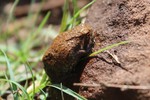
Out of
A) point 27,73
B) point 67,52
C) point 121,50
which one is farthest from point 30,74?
point 121,50

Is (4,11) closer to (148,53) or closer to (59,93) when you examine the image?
(59,93)

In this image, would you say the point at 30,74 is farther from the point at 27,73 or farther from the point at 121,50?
the point at 121,50

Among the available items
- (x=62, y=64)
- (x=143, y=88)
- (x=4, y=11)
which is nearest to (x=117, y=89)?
(x=143, y=88)

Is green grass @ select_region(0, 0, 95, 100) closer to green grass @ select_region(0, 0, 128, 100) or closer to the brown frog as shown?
green grass @ select_region(0, 0, 128, 100)

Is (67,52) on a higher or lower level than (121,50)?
higher

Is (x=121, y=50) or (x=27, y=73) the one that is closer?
(x=121, y=50)

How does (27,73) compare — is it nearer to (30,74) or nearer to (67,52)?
(30,74)

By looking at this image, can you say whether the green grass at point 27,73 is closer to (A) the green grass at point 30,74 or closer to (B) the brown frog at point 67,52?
(A) the green grass at point 30,74
